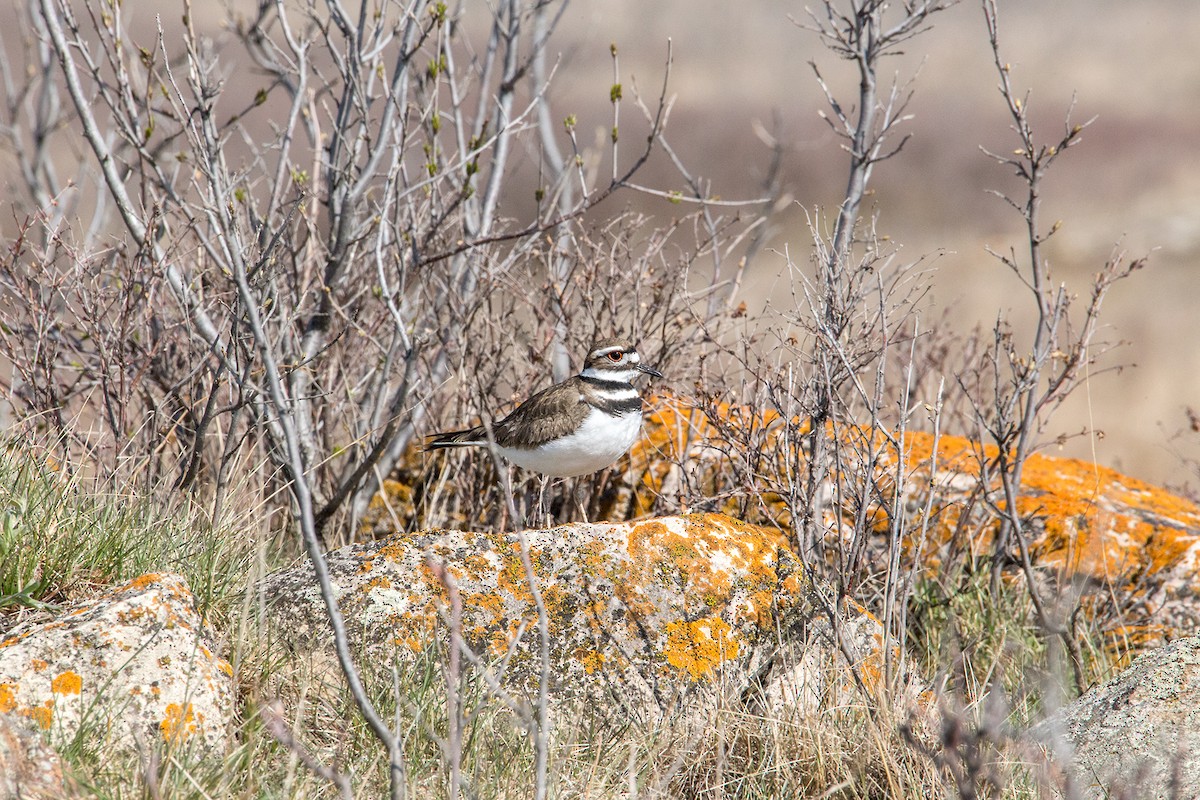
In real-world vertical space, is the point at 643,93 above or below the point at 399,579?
above

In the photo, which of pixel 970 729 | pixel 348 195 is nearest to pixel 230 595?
pixel 348 195

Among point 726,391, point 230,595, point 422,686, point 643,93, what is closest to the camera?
point 422,686

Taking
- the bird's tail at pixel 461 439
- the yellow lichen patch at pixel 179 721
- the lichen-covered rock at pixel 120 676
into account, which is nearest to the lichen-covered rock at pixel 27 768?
the lichen-covered rock at pixel 120 676

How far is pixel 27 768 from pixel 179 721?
0.41m

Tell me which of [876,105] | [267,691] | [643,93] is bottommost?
[267,691]

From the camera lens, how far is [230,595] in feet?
13.2

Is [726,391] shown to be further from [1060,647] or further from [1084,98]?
[1084,98]

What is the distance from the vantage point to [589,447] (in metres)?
5.07

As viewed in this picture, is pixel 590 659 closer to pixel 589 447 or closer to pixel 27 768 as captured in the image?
pixel 589 447

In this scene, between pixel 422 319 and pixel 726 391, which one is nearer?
pixel 726 391

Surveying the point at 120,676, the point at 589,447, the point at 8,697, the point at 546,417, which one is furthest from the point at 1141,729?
the point at 8,697

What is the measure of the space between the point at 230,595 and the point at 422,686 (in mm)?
885

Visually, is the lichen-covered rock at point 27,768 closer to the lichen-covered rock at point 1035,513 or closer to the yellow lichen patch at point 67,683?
the yellow lichen patch at point 67,683

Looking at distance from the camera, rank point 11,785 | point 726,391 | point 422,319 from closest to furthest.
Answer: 1. point 11,785
2. point 726,391
3. point 422,319
